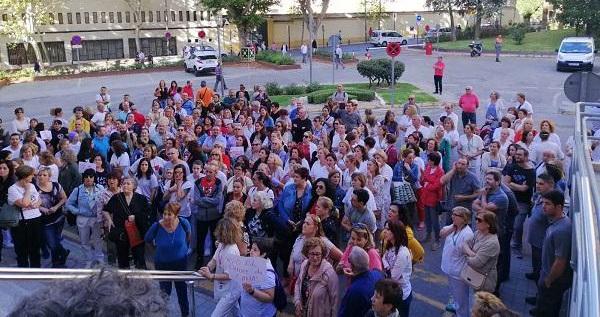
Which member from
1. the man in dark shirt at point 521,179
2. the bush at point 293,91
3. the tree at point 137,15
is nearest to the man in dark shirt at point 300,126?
Result: the man in dark shirt at point 521,179

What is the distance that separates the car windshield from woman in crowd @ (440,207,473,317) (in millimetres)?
33730

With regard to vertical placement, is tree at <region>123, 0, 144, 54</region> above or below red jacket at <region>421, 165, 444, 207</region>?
above

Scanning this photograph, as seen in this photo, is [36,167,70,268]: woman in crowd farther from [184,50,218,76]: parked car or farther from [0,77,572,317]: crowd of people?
[184,50,218,76]: parked car

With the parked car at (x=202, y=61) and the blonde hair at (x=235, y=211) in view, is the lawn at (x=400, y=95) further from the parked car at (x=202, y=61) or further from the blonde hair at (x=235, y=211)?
the blonde hair at (x=235, y=211)

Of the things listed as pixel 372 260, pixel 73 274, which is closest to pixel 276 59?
pixel 372 260

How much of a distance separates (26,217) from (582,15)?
50.1 metres

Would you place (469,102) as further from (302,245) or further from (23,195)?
(23,195)

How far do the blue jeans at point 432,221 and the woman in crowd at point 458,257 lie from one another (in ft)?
10.0

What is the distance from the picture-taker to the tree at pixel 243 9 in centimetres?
4716

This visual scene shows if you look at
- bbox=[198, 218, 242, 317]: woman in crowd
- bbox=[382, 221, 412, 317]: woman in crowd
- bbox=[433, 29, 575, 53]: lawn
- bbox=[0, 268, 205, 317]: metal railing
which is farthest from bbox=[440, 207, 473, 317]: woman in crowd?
bbox=[433, 29, 575, 53]: lawn

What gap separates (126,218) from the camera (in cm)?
784

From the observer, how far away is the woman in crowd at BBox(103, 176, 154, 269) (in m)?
7.85

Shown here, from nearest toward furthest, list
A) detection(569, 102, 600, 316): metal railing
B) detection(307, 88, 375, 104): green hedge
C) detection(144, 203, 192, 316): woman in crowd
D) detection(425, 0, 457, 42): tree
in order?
detection(569, 102, 600, 316): metal railing, detection(144, 203, 192, 316): woman in crowd, detection(307, 88, 375, 104): green hedge, detection(425, 0, 457, 42): tree

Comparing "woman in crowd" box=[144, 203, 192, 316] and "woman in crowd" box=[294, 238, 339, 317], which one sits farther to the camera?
"woman in crowd" box=[144, 203, 192, 316]
